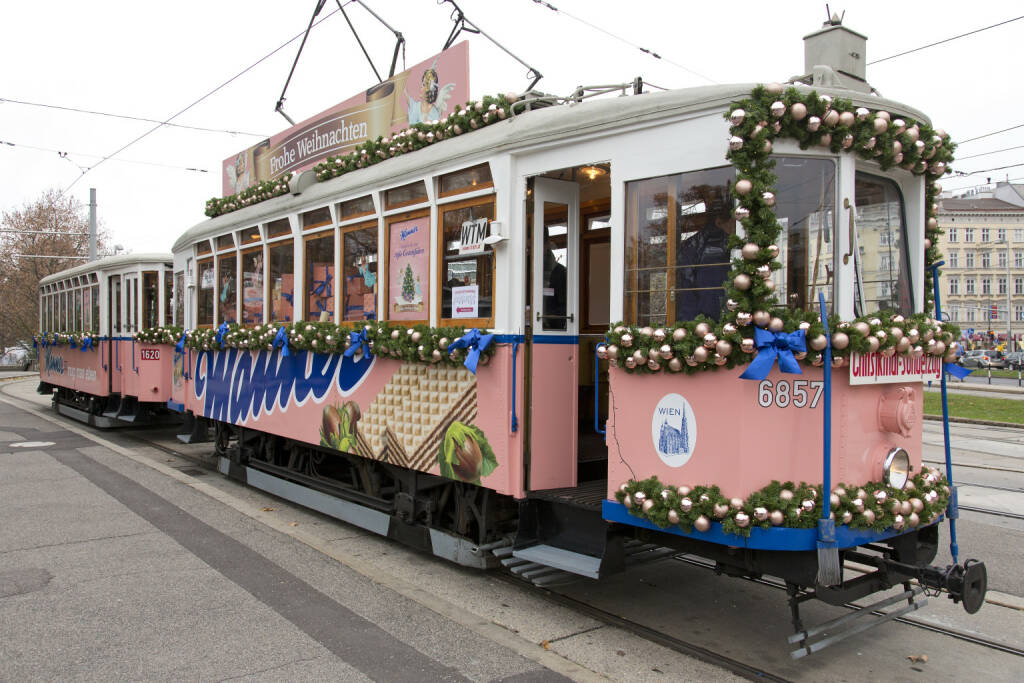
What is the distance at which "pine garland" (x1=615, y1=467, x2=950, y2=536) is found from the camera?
3.85m

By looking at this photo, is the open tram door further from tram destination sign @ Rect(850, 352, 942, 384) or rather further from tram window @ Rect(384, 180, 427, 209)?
tram destination sign @ Rect(850, 352, 942, 384)

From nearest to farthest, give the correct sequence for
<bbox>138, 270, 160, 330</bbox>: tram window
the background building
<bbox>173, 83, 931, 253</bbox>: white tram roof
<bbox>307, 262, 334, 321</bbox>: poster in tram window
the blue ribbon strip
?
1. <bbox>173, 83, 931, 253</bbox>: white tram roof
2. <bbox>307, 262, 334, 321</bbox>: poster in tram window
3. the blue ribbon strip
4. <bbox>138, 270, 160, 330</bbox>: tram window
5. the background building

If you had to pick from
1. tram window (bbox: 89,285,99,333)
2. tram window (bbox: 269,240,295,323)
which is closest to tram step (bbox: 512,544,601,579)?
tram window (bbox: 269,240,295,323)

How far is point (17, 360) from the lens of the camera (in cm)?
4516

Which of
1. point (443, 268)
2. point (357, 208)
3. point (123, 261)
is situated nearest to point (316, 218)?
point (357, 208)

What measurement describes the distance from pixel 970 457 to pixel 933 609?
775 centimetres

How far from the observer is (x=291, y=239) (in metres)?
7.84

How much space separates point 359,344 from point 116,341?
9.17 metres

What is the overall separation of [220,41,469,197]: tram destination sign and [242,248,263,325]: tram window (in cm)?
139

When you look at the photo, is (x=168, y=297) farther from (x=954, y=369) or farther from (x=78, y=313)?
(x=954, y=369)

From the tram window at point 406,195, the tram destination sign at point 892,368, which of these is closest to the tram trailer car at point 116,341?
the tram window at point 406,195

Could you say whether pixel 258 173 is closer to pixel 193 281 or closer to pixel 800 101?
pixel 193 281

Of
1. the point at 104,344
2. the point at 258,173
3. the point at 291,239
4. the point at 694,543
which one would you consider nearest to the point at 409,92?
the point at 291,239

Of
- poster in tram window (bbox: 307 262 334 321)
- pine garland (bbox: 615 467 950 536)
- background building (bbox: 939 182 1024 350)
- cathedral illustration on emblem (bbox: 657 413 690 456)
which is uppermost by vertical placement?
background building (bbox: 939 182 1024 350)
